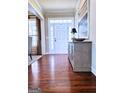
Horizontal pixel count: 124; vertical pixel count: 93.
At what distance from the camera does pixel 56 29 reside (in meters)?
11.4

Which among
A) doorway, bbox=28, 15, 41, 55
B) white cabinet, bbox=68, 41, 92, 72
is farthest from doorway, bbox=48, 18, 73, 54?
white cabinet, bbox=68, 41, 92, 72

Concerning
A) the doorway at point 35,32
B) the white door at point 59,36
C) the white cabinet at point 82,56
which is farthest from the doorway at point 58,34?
the white cabinet at point 82,56

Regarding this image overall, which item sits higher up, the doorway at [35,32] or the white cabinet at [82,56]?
the doorway at [35,32]

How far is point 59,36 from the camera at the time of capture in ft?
37.6

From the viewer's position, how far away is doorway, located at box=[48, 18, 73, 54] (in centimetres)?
1127

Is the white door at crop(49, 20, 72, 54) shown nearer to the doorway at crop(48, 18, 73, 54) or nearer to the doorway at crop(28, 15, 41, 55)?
the doorway at crop(48, 18, 73, 54)

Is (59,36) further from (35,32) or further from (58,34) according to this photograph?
(35,32)

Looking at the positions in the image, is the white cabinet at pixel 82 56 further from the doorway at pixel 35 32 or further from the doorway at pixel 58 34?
the doorway at pixel 58 34

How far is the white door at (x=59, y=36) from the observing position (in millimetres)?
11289

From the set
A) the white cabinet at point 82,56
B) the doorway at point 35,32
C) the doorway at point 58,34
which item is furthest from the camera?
the doorway at point 58,34
